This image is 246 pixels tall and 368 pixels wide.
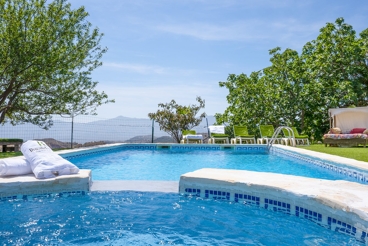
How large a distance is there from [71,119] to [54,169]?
901 cm

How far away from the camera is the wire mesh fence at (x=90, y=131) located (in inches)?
508

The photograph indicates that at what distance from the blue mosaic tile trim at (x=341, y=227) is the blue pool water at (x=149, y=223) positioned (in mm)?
47

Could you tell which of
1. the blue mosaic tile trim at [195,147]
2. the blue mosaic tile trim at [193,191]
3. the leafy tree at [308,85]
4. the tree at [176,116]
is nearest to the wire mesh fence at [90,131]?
the tree at [176,116]

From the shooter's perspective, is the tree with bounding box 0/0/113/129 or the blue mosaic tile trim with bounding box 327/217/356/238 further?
the tree with bounding box 0/0/113/129

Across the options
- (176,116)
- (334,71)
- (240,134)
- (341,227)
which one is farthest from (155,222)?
(334,71)

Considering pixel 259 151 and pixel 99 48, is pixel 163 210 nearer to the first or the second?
pixel 259 151

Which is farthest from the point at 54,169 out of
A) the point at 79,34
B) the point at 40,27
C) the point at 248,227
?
the point at 79,34

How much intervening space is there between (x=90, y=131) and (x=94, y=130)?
0.29 metres

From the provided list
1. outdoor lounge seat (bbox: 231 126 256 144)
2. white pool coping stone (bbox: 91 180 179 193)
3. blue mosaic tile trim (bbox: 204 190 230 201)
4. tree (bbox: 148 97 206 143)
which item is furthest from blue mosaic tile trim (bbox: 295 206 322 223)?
tree (bbox: 148 97 206 143)

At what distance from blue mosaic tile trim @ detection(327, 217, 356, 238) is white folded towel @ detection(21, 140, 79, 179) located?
3094 millimetres

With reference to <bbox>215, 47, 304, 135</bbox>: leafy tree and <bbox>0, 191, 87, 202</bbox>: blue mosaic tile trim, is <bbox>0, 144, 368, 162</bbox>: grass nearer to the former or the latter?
<bbox>0, 191, 87, 202</bbox>: blue mosaic tile trim

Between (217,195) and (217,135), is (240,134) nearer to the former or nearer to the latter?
(217,135)

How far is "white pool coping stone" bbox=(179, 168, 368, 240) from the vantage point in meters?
2.57

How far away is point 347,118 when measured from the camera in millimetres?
12609
